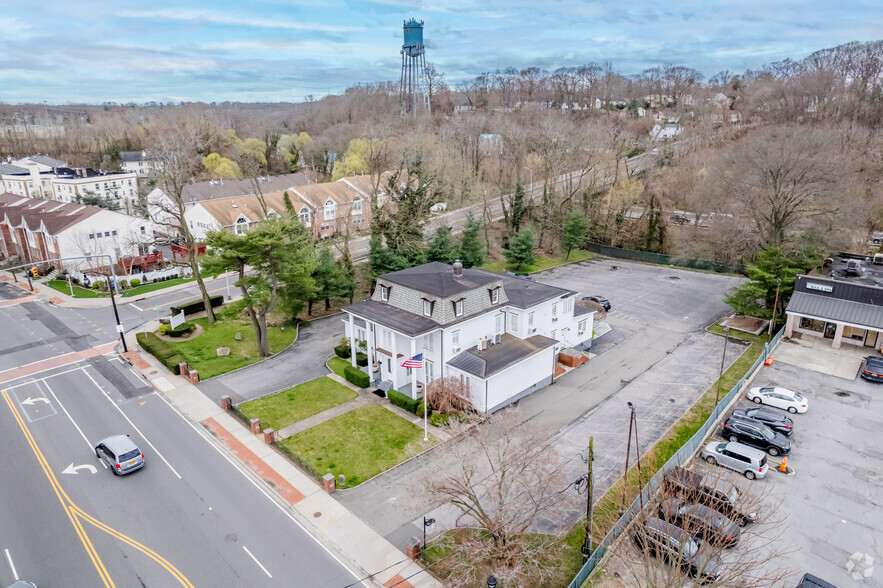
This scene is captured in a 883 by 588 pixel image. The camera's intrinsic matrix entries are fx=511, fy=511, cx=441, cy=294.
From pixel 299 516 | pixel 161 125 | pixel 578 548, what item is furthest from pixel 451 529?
pixel 161 125

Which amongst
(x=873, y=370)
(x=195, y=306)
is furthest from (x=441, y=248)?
(x=873, y=370)

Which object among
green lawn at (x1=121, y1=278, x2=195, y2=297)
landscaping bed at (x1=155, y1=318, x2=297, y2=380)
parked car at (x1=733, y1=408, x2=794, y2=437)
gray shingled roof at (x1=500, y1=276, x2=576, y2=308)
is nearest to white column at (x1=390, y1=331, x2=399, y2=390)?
gray shingled roof at (x1=500, y1=276, x2=576, y2=308)

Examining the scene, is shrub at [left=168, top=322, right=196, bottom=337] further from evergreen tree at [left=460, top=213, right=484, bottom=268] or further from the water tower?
the water tower

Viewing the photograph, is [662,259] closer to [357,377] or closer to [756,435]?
[756,435]

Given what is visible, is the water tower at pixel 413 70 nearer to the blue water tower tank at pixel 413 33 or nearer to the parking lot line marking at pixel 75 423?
the blue water tower tank at pixel 413 33

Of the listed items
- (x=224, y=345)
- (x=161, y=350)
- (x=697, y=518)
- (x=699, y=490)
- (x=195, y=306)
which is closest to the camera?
(x=697, y=518)

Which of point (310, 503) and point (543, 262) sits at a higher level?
point (543, 262)
